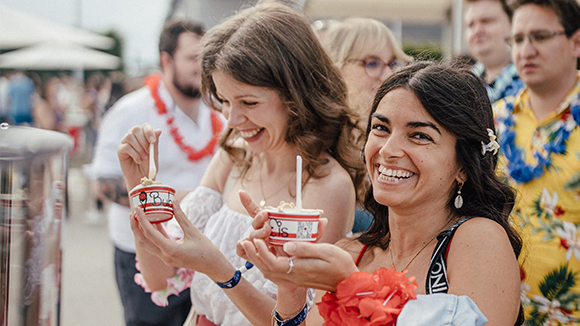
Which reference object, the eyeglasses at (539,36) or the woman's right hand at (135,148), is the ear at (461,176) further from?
the eyeglasses at (539,36)

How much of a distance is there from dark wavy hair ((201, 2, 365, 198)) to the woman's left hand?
0.55 m

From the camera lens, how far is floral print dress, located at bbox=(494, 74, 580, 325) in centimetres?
252

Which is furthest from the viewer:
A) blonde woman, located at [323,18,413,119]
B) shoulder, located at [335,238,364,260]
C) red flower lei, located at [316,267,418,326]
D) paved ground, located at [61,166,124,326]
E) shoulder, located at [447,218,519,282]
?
paved ground, located at [61,166,124,326]

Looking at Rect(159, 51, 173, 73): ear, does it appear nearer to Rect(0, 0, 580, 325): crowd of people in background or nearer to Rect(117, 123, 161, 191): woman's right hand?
Rect(0, 0, 580, 325): crowd of people in background

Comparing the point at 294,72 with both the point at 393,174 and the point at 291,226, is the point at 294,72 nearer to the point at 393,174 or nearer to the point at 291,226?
the point at 393,174

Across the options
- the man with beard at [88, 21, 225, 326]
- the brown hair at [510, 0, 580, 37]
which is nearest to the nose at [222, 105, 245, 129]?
the man with beard at [88, 21, 225, 326]

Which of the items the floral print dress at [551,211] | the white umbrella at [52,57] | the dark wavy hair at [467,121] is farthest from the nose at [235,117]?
the white umbrella at [52,57]

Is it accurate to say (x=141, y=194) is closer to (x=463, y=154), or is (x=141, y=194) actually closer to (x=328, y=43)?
(x=463, y=154)

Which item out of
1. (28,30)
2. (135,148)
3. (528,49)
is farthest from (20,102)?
(528,49)

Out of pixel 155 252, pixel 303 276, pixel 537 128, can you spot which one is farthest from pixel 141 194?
pixel 537 128

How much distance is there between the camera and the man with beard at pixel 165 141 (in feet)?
11.6

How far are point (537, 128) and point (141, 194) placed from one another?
221 centimetres

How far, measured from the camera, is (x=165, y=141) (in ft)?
13.0

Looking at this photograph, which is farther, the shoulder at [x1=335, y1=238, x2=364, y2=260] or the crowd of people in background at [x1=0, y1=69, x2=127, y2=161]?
the crowd of people in background at [x1=0, y1=69, x2=127, y2=161]
